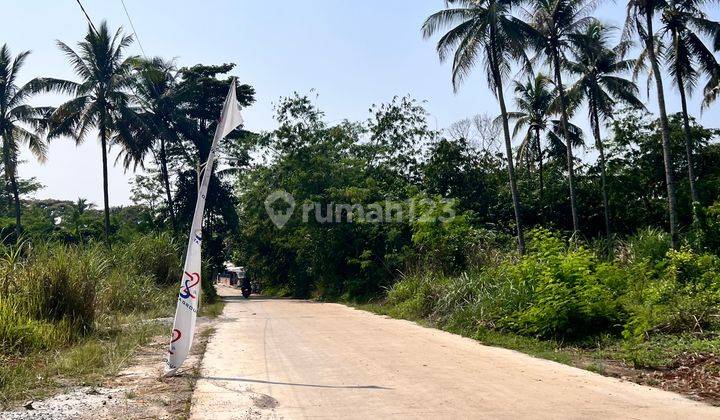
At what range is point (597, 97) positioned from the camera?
29297 mm

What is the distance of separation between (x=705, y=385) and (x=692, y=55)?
20.3 meters

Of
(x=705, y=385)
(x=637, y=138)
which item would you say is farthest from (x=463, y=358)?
(x=637, y=138)

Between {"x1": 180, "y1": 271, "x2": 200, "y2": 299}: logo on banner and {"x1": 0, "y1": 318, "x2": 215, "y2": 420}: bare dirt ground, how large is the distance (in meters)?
1.03

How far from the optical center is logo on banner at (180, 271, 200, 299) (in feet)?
25.6

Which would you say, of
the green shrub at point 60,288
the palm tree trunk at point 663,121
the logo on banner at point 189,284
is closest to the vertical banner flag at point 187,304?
the logo on banner at point 189,284

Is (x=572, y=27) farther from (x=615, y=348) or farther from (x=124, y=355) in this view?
(x=124, y=355)

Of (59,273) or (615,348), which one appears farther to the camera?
(59,273)

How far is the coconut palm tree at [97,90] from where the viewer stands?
28.6 meters

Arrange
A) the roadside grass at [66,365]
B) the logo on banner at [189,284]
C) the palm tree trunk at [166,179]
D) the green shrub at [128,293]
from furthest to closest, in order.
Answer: the palm tree trunk at [166,179], the green shrub at [128,293], the logo on banner at [189,284], the roadside grass at [66,365]

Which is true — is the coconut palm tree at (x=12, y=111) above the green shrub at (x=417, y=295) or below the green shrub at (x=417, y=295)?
above

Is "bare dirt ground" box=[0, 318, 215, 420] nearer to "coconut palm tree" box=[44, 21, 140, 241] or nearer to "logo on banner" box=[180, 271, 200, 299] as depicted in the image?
"logo on banner" box=[180, 271, 200, 299]

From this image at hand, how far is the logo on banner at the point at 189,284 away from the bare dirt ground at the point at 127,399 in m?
1.03

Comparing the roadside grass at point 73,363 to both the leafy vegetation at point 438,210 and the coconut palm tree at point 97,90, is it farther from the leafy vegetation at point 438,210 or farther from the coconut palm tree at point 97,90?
the coconut palm tree at point 97,90

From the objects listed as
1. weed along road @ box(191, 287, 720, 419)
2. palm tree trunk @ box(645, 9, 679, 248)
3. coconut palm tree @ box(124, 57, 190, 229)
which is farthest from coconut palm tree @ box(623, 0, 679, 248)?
coconut palm tree @ box(124, 57, 190, 229)
